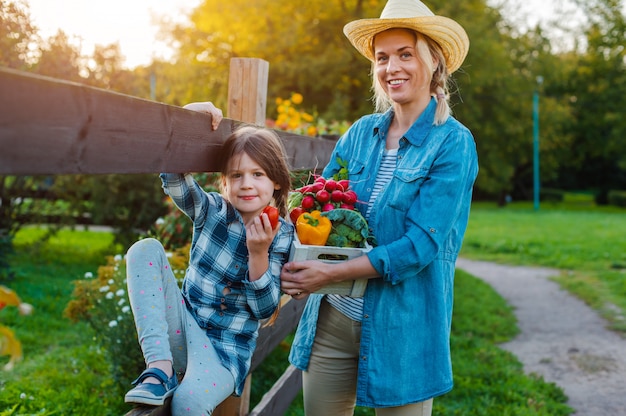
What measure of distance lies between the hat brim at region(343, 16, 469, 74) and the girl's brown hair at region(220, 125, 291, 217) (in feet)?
2.17

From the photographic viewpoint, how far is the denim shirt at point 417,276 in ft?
8.09

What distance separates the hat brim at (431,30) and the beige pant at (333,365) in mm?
1212

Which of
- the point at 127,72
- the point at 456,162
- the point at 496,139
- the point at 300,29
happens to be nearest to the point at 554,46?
the point at 496,139

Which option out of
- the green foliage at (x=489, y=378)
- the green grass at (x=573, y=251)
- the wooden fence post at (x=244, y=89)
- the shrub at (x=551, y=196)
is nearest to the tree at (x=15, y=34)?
the wooden fence post at (x=244, y=89)

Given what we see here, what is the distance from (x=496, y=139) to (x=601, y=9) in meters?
14.3

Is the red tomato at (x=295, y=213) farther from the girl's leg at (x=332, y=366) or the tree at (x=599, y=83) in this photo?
the tree at (x=599, y=83)

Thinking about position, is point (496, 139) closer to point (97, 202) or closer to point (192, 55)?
point (192, 55)

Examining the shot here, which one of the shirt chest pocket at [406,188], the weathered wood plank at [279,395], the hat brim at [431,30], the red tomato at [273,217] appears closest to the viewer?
the red tomato at [273,217]

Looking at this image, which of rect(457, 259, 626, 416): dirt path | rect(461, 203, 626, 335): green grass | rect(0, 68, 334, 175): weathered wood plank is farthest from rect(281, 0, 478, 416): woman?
rect(461, 203, 626, 335): green grass

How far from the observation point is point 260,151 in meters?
2.47

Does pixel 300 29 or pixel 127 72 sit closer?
pixel 127 72

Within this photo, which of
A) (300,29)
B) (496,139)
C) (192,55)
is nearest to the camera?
(300,29)

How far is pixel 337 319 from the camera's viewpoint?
2734 mm

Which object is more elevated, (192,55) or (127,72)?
(192,55)
